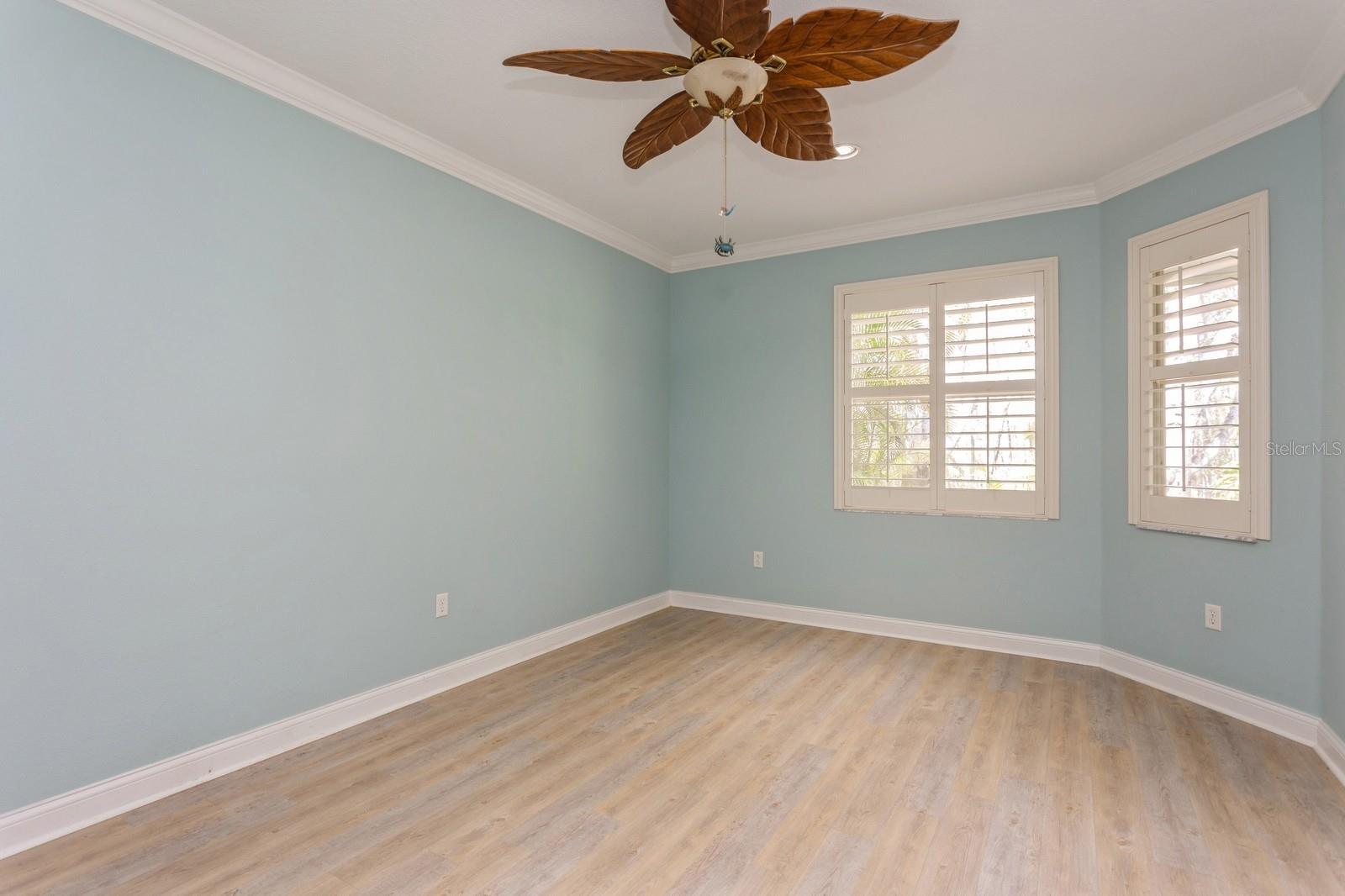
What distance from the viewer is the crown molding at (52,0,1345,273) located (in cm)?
236

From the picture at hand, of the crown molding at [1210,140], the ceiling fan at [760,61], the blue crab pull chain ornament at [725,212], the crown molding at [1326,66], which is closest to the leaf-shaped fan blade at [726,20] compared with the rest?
the ceiling fan at [760,61]

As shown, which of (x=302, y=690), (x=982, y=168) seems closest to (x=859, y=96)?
(x=982, y=168)

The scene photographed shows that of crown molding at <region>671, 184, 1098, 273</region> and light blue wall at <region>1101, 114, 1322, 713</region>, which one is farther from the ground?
crown molding at <region>671, 184, 1098, 273</region>

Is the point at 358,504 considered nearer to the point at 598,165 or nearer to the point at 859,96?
the point at 598,165

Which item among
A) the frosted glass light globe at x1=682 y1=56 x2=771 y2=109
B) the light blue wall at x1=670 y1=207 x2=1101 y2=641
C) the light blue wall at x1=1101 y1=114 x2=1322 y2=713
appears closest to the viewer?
the frosted glass light globe at x1=682 y1=56 x2=771 y2=109

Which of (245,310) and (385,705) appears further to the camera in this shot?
(385,705)

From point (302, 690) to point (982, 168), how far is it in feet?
13.4

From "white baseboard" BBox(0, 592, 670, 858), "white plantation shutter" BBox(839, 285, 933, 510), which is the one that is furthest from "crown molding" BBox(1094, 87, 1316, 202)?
"white baseboard" BBox(0, 592, 670, 858)

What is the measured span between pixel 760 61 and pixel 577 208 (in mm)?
2457

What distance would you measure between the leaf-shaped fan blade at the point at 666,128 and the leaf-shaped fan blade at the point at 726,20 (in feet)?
1.03

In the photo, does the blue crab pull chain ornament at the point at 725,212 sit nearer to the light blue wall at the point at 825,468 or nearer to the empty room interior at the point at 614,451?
the empty room interior at the point at 614,451

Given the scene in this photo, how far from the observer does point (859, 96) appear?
2.82 metres

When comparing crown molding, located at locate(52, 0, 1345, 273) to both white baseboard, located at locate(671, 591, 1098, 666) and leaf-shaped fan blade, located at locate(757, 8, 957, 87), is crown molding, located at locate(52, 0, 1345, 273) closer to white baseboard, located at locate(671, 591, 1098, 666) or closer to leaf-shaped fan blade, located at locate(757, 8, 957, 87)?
leaf-shaped fan blade, located at locate(757, 8, 957, 87)

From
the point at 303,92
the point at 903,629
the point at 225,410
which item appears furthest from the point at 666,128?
the point at 903,629
